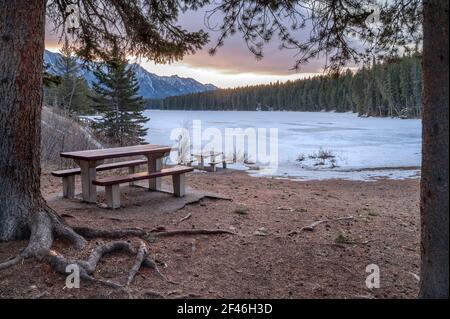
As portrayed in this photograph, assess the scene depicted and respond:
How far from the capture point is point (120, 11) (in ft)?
19.1

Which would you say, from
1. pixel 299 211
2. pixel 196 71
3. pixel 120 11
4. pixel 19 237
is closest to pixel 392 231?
pixel 299 211

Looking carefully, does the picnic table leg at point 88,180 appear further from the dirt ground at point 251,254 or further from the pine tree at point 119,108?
the pine tree at point 119,108

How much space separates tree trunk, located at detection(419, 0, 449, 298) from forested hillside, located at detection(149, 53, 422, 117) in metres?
45.4

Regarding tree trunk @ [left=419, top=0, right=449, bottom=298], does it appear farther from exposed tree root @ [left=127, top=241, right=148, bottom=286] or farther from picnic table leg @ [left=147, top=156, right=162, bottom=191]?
picnic table leg @ [left=147, top=156, right=162, bottom=191]

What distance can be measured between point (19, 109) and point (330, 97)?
7335 cm

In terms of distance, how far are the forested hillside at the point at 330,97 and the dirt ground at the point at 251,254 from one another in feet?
140

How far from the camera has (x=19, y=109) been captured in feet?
12.6

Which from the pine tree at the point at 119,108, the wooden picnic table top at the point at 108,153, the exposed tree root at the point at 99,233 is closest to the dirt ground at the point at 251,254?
the exposed tree root at the point at 99,233

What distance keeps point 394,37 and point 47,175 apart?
825 cm

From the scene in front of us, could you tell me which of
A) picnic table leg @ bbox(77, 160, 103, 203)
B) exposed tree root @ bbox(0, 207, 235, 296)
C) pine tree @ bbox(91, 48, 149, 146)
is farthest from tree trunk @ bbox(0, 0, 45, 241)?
pine tree @ bbox(91, 48, 149, 146)

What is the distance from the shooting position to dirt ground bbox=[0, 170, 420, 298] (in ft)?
10.5

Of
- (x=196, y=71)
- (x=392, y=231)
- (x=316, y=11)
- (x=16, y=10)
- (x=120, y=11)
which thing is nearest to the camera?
(x=16, y=10)

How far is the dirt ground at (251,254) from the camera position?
3.19 m
